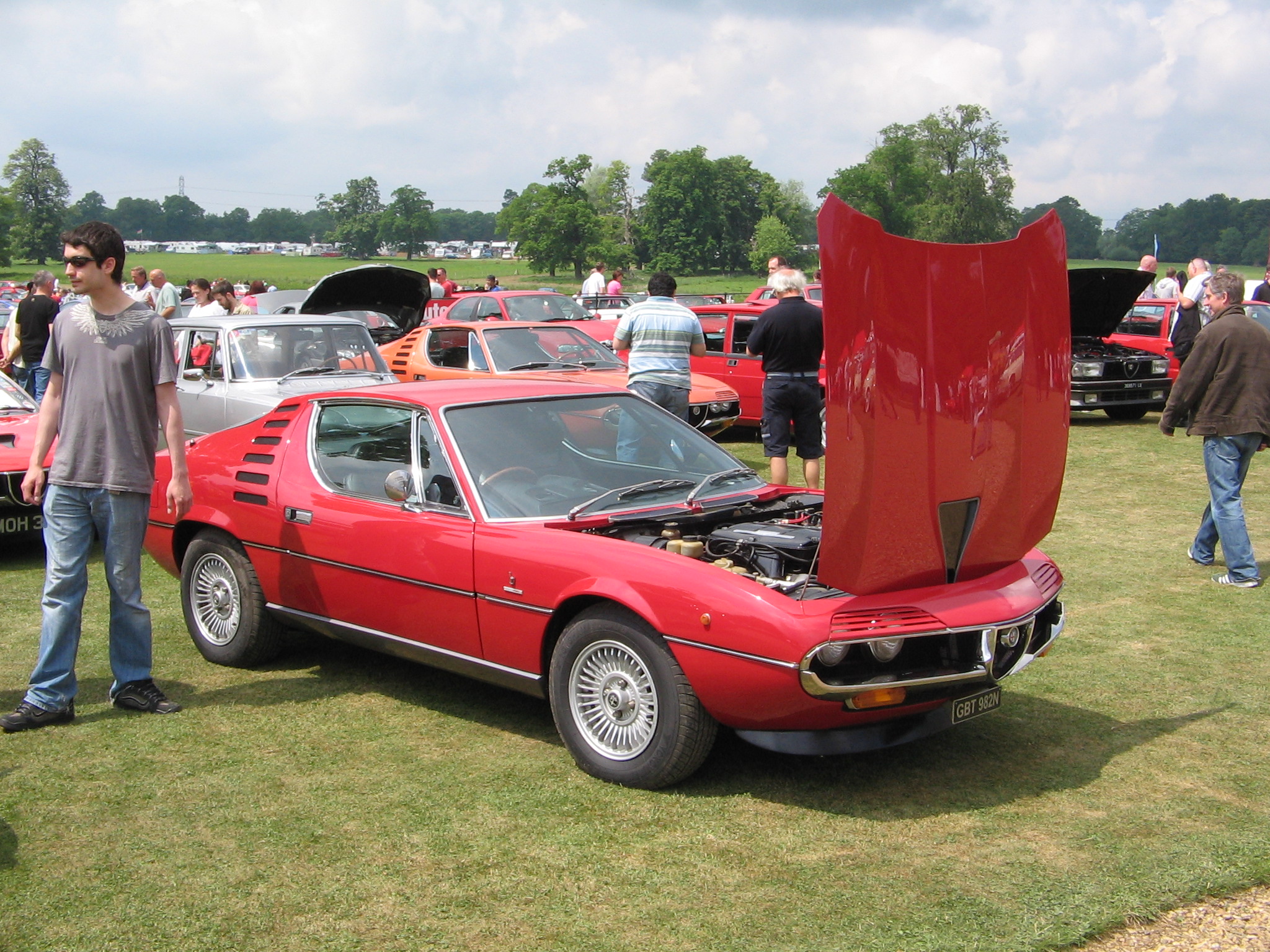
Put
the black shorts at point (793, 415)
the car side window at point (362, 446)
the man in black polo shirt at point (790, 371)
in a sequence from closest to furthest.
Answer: the car side window at point (362, 446) → the man in black polo shirt at point (790, 371) → the black shorts at point (793, 415)

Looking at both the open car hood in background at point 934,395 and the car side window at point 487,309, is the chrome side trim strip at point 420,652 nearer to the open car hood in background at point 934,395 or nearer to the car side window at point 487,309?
the open car hood in background at point 934,395

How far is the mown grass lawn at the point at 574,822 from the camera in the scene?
3.29 m

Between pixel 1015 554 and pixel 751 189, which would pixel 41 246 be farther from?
pixel 1015 554

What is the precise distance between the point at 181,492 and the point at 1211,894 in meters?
4.09

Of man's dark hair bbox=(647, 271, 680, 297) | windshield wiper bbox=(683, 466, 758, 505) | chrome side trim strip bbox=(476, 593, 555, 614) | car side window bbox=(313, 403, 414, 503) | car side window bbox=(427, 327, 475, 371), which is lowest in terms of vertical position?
chrome side trim strip bbox=(476, 593, 555, 614)

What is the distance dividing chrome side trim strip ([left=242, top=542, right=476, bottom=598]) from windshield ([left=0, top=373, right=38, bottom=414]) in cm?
435

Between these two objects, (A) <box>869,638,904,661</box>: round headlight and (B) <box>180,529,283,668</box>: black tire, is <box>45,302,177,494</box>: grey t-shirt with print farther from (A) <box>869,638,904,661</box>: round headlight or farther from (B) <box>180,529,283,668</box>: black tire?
(A) <box>869,638,904,661</box>: round headlight

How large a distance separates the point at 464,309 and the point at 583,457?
12734 millimetres

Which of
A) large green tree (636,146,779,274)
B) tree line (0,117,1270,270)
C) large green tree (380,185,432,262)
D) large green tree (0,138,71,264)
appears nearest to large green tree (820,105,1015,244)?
tree line (0,117,1270,270)

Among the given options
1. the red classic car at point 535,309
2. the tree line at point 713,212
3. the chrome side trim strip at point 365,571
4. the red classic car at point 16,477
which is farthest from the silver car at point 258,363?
the tree line at point 713,212

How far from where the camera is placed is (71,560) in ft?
16.1

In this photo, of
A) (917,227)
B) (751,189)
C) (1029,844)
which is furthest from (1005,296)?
(751,189)

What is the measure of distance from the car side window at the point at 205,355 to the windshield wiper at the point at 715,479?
6.43m

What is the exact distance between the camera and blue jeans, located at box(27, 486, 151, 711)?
4.88 m
